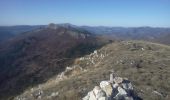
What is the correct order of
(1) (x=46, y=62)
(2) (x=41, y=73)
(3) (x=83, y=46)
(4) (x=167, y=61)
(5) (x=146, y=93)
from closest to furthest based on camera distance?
(5) (x=146, y=93) < (4) (x=167, y=61) < (2) (x=41, y=73) < (1) (x=46, y=62) < (3) (x=83, y=46)

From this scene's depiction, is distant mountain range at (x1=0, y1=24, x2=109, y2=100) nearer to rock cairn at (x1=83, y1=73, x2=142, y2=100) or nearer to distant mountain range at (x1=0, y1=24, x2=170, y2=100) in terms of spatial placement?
distant mountain range at (x1=0, y1=24, x2=170, y2=100)

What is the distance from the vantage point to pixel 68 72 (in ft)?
197

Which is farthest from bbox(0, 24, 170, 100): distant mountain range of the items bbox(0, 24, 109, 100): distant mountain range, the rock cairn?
the rock cairn

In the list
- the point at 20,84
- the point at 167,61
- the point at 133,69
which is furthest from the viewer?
the point at 20,84

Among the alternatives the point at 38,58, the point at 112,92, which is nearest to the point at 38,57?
the point at 38,58

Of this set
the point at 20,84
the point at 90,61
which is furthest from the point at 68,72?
the point at 20,84

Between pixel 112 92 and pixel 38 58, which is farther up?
pixel 112 92

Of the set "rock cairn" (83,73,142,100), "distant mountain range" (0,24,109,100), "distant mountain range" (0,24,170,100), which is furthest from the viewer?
"distant mountain range" (0,24,109,100)

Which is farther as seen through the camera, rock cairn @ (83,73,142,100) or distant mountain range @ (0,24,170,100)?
distant mountain range @ (0,24,170,100)

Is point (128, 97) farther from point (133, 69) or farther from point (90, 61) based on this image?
point (90, 61)

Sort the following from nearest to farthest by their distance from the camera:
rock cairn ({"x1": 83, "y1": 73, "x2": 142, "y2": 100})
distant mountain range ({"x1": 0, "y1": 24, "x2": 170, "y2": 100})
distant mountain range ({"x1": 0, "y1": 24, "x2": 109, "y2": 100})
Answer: rock cairn ({"x1": 83, "y1": 73, "x2": 142, "y2": 100}), distant mountain range ({"x1": 0, "y1": 24, "x2": 170, "y2": 100}), distant mountain range ({"x1": 0, "y1": 24, "x2": 109, "y2": 100})

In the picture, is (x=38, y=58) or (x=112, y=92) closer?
(x=112, y=92)

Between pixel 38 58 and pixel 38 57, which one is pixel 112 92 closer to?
pixel 38 58

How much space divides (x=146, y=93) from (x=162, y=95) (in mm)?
1737
